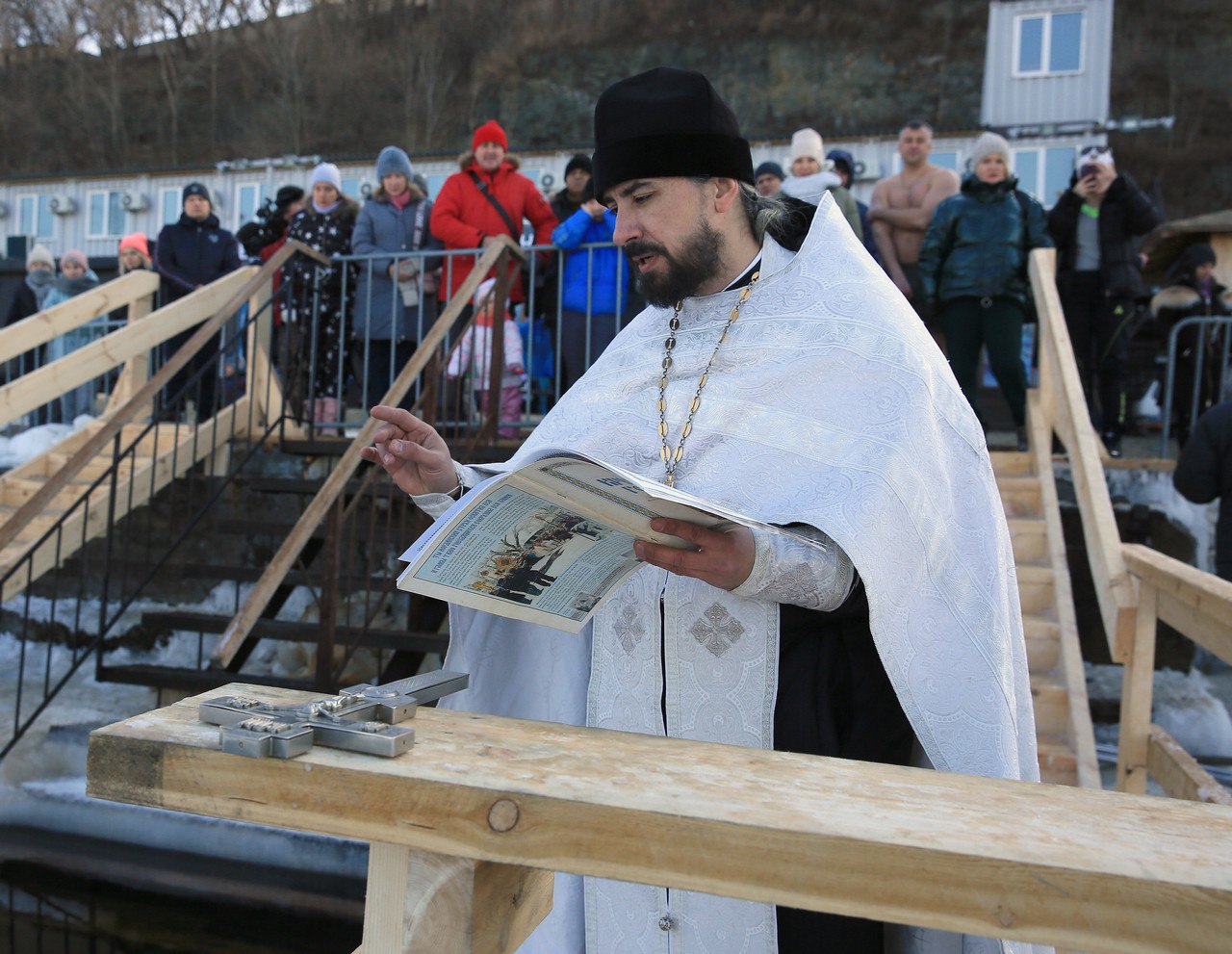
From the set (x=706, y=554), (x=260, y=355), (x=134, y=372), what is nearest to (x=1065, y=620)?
(x=706, y=554)

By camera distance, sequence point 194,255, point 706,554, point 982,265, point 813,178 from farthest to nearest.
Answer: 1. point 194,255
2. point 982,265
3. point 813,178
4. point 706,554

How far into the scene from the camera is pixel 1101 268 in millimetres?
6652

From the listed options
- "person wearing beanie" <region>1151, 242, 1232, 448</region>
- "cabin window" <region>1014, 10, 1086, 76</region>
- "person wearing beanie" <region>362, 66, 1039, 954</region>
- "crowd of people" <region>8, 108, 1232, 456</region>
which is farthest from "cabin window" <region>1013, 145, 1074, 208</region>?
"person wearing beanie" <region>362, 66, 1039, 954</region>

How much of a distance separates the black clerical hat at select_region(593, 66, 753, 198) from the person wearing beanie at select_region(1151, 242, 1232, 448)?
613cm

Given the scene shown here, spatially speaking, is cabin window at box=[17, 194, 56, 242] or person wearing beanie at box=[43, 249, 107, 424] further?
cabin window at box=[17, 194, 56, 242]

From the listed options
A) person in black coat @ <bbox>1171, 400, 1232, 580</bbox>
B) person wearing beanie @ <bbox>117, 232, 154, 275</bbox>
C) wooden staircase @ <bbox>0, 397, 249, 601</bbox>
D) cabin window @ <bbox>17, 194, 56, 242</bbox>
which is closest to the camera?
person in black coat @ <bbox>1171, 400, 1232, 580</bbox>

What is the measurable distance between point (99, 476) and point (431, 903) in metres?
5.86

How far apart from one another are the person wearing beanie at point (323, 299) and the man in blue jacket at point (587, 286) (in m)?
1.54

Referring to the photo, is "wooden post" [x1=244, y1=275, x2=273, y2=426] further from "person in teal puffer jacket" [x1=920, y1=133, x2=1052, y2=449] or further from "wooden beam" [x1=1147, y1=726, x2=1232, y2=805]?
"wooden beam" [x1=1147, y1=726, x2=1232, y2=805]

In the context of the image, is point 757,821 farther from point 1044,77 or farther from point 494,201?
point 1044,77

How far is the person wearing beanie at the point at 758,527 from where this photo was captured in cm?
169

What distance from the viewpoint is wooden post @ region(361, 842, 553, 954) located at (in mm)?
1085

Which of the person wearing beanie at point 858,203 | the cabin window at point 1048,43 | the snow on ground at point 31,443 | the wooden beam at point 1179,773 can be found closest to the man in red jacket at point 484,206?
the person wearing beanie at point 858,203

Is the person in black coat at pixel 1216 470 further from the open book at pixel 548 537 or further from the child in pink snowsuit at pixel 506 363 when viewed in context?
the open book at pixel 548 537
